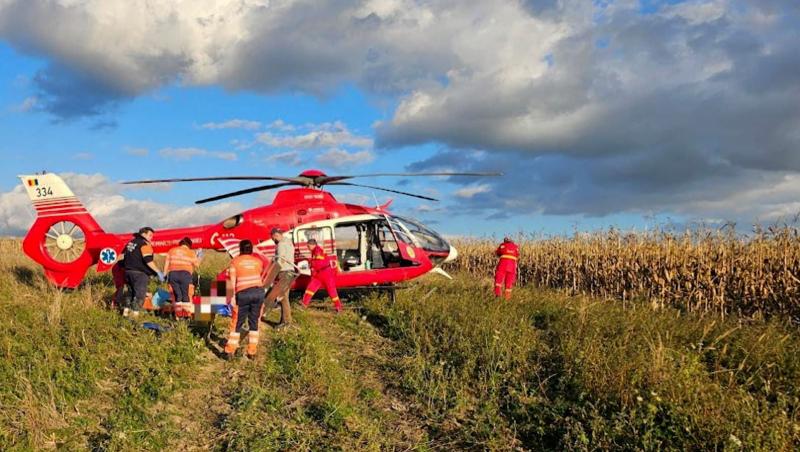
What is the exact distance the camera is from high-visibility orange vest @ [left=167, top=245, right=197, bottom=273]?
1126 centimetres

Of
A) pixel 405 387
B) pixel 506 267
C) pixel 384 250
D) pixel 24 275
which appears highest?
pixel 384 250

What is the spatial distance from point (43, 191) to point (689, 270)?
17.8 m

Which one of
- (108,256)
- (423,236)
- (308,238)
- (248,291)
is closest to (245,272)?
(248,291)

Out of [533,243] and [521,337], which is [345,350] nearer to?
[521,337]

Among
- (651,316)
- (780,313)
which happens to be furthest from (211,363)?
(780,313)

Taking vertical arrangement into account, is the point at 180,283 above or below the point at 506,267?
above

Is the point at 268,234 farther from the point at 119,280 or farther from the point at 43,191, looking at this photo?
the point at 43,191

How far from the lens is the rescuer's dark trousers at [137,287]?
35.5 feet

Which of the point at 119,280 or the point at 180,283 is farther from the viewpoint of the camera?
the point at 119,280

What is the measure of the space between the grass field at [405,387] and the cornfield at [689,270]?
3872mm

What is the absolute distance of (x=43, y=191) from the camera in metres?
13.5

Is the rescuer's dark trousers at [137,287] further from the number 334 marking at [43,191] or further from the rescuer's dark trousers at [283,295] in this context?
the number 334 marking at [43,191]

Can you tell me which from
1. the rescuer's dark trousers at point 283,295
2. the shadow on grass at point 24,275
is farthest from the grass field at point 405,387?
the shadow on grass at point 24,275

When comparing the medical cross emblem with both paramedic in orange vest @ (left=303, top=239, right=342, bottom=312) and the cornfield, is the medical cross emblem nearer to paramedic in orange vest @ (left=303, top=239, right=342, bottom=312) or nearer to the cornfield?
paramedic in orange vest @ (left=303, top=239, right=342, bottom=312)
